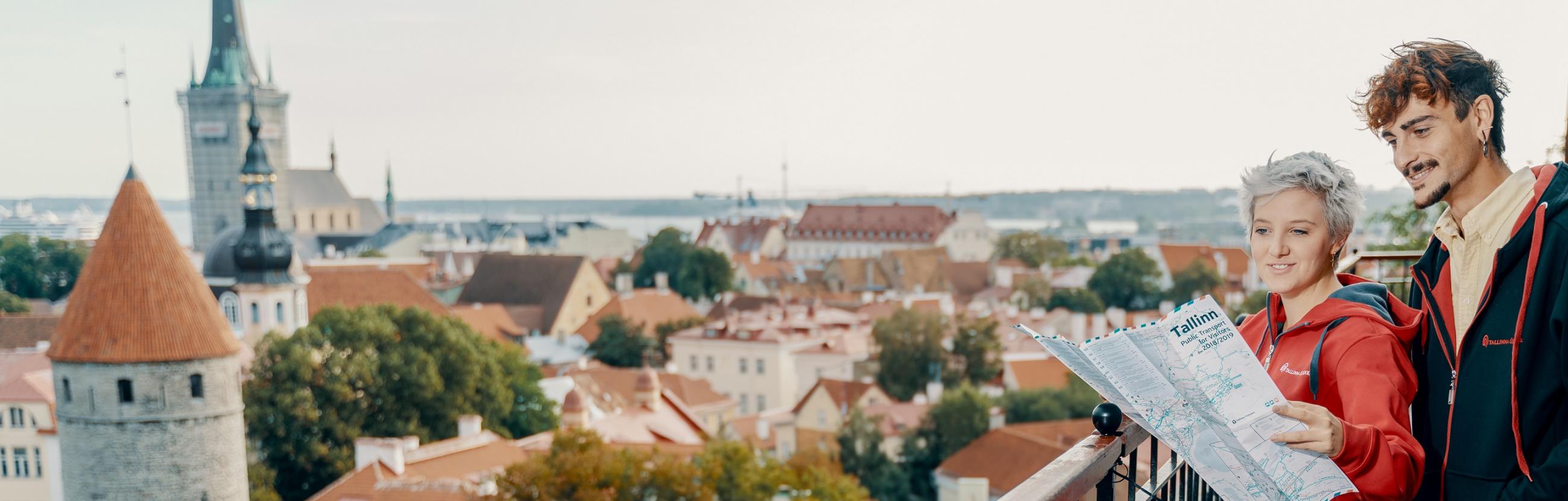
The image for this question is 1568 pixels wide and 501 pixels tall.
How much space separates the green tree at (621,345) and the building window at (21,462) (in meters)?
20.1

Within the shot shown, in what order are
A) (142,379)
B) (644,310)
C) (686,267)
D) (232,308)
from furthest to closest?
(686,267)
(644,310)
(232,308)
(142,379)

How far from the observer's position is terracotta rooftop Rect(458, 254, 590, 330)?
4925 cm

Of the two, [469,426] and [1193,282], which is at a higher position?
[1193,282]

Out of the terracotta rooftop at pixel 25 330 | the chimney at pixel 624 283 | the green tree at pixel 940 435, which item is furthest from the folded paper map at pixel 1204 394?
the chimney at pixel 624 283

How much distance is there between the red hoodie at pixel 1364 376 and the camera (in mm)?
1801

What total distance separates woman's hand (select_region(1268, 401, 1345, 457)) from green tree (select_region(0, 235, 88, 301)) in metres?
68.3

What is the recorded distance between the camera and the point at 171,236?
20141 mm

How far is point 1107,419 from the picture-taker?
1.93 m

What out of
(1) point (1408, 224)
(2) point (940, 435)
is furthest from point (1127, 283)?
(1) point (1408, 224)

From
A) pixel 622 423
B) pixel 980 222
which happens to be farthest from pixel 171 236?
pixel 980 222

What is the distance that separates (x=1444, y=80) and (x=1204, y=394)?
63cm

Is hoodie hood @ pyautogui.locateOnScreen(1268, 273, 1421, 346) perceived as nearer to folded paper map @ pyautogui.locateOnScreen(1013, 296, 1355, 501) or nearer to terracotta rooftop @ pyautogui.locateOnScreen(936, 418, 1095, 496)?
folded paper map @ pyautogui.locateOnScreen(1013, 296, 1355, 501)

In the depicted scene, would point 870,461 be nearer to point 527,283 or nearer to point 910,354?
point 910,354

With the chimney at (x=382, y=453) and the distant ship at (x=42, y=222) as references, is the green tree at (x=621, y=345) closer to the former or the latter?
the chimney at (x=382, y=453)
